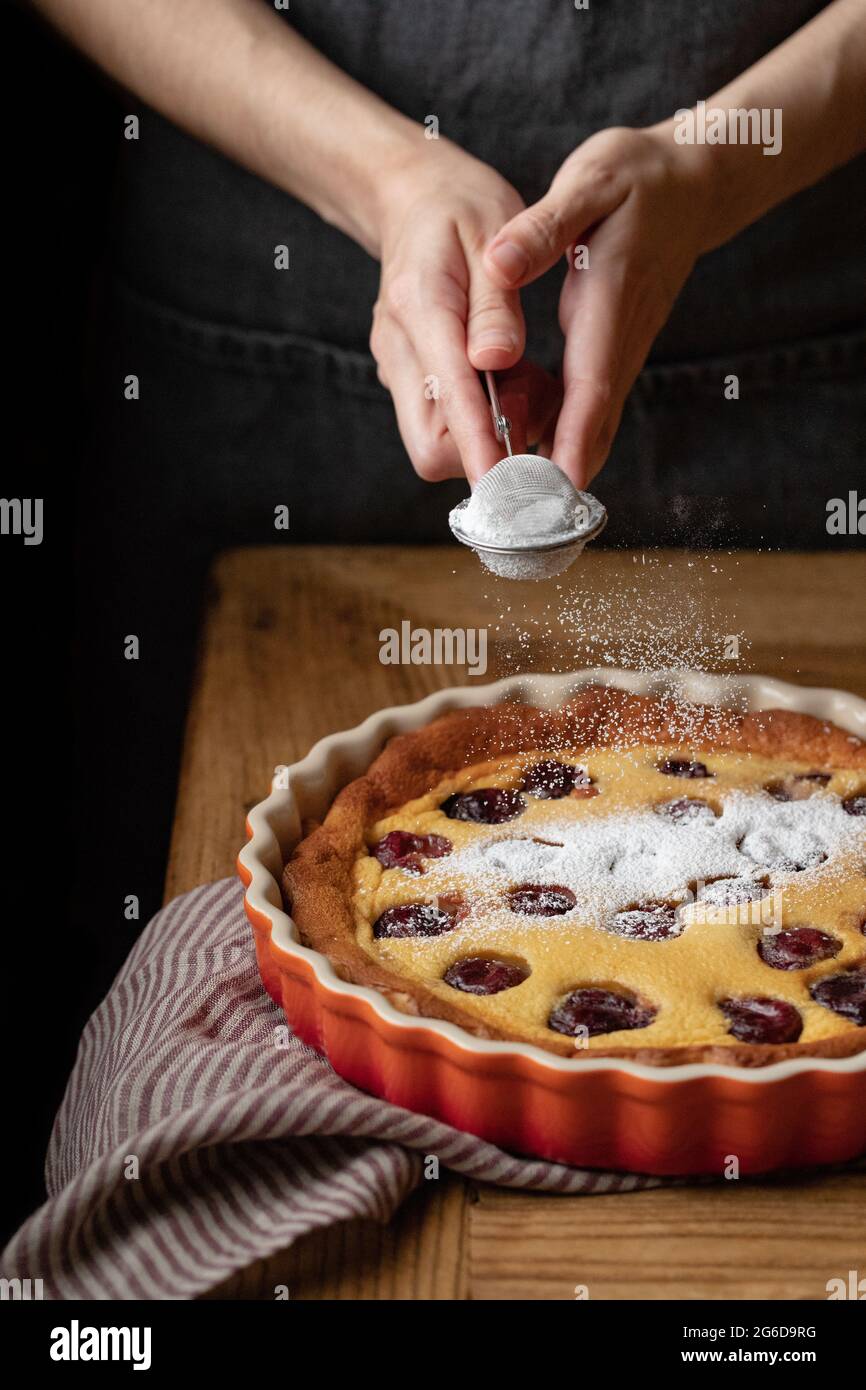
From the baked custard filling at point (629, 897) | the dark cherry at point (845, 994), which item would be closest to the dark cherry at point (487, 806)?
the baked custard filling at point (629, 897)

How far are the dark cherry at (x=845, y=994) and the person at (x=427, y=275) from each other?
1.56ft

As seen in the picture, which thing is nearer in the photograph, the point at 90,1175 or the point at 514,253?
the point at 90,1175

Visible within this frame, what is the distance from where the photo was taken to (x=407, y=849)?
4.15 ft

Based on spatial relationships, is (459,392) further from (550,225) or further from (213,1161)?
(213,1161)

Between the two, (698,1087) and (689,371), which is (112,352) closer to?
(689,371)

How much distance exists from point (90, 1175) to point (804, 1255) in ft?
1.43

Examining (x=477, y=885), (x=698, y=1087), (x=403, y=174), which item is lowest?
(x=698, y=1087)

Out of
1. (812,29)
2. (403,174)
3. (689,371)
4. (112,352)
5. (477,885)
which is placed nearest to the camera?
(477,885)

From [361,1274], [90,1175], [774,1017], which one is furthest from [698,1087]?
[90,1175]

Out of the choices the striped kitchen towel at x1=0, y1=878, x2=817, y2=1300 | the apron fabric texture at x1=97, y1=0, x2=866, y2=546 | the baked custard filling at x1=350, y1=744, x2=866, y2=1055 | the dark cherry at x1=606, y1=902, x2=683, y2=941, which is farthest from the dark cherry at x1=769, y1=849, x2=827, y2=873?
the apron fabric texture at x1=97, y1=0, x2=866, y2=546

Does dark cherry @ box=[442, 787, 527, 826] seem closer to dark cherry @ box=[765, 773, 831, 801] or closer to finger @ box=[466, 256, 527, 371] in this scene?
dark cherry @ box=[765, 773, 831, 801]

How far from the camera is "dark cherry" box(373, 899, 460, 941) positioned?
1.16 m

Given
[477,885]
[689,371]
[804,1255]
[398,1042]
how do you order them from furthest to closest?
[689,371] → [477,885] → [398,1042] → [804,1255]

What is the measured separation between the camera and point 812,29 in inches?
63.2
